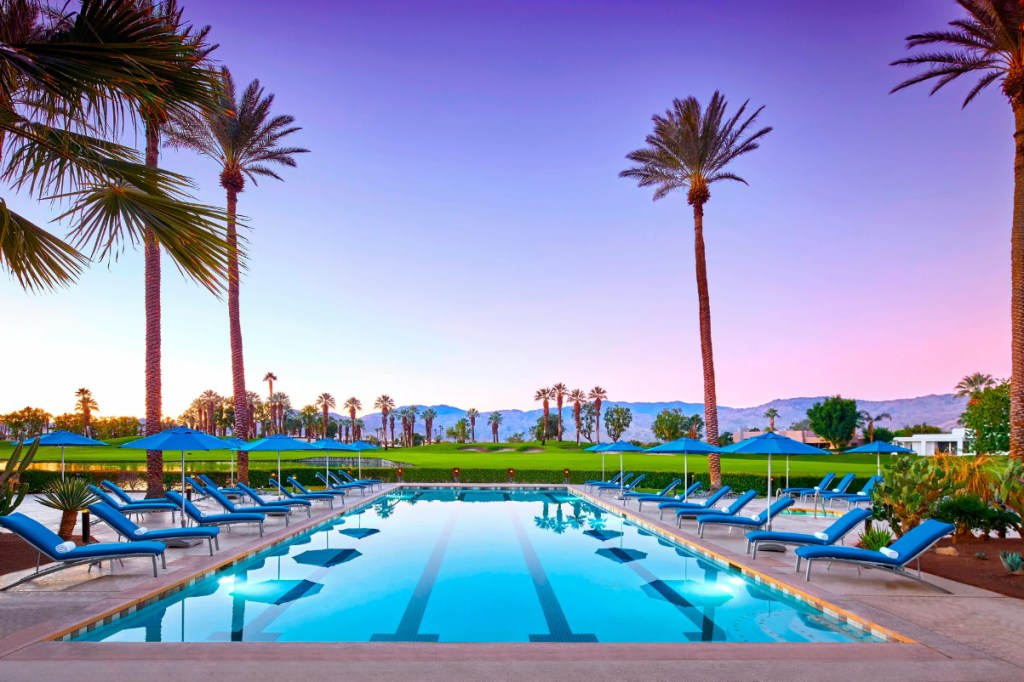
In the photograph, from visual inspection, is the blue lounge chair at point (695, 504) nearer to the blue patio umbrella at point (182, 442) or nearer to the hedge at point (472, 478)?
the hedge at point (472, 478)

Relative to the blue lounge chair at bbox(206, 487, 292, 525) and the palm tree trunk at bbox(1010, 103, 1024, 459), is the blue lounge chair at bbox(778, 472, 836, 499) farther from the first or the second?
the blue lounge chair at bbox(206, 487, 292, 525)

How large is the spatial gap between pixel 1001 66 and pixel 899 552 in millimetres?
13178

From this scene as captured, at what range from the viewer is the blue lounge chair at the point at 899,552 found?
809cm

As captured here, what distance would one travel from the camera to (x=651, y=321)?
45.6m

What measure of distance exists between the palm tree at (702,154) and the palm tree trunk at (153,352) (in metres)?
15.7

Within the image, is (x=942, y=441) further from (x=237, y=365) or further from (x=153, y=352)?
(x=153, y=352)

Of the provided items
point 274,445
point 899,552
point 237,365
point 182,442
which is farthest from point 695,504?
point 237,365

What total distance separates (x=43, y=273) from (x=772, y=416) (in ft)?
484

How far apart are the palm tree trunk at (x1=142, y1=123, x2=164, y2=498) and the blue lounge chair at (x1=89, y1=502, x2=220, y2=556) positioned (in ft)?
26.0

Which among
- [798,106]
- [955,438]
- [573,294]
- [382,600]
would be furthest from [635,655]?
[955,438]

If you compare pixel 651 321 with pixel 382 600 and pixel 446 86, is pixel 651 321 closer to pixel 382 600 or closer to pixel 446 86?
pixel 446 86

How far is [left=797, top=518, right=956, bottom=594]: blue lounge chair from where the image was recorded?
8.09 meters

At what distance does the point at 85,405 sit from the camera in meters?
98.9

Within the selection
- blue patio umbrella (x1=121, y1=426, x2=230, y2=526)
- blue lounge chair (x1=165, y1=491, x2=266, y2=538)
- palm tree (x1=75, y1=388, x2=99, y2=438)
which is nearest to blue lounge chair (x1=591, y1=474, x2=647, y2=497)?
blue lounge chair (x1=165, y1=491, x2=266, y2=538)
